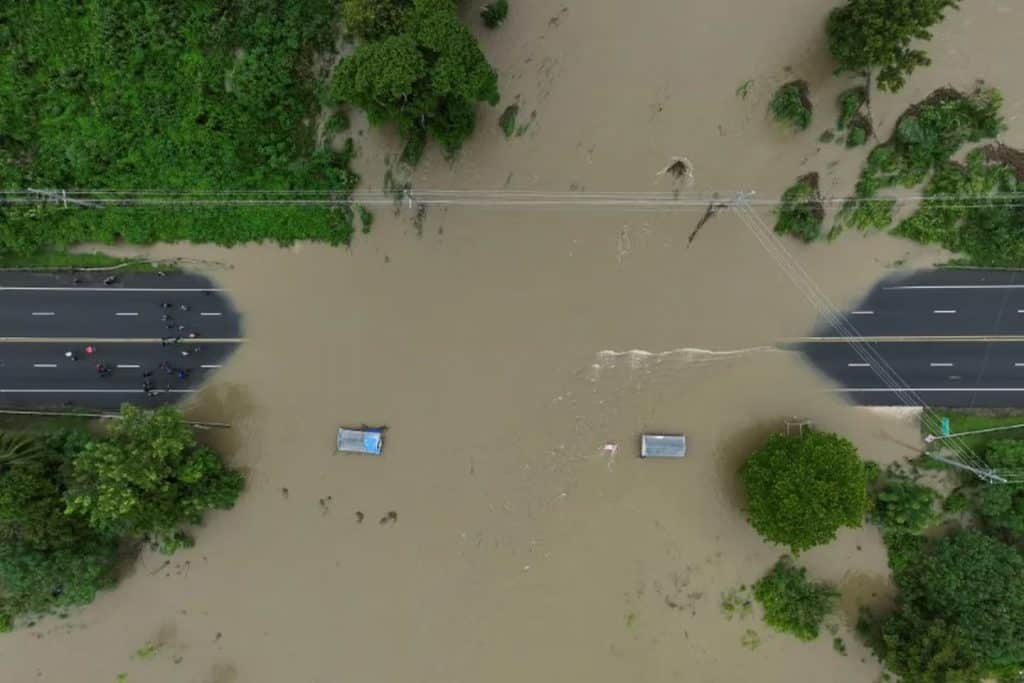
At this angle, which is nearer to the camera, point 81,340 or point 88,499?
point 88,499

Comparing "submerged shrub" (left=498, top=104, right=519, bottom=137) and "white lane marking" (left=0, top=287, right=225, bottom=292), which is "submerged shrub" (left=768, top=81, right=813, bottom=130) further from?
"white lane marking" (left=0, top=287, right=225, bottom=292)

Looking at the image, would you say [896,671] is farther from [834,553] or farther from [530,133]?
[530,133]

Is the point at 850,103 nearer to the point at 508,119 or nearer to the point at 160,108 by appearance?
the point at 508,119

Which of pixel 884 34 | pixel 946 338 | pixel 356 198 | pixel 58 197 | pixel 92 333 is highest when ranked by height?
pixel 884 34

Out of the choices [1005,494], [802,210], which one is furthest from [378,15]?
[1005,494]

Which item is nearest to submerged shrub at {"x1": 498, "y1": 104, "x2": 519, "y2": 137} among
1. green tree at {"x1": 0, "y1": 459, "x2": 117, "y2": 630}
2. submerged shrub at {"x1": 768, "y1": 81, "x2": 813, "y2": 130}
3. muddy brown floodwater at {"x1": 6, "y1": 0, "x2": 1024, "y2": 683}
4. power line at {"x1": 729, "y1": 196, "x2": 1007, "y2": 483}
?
muddy brown floodwater at {"x1": 6, "y1": 0, "x2": 1024, "y2": 683}

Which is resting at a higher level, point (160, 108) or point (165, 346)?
point (160, 108)

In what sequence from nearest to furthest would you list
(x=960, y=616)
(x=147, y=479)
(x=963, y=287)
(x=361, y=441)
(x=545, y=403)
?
1. (x=147, y=479)
2. (x=960, y=616)
3. (x=963, y=287)
4. (x=361, y=441)
5. (x=545, y=403)
